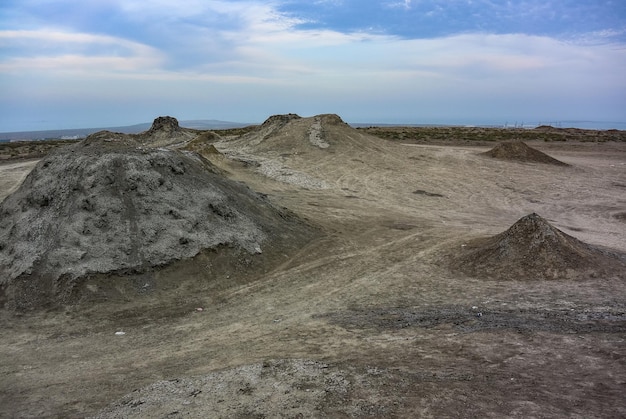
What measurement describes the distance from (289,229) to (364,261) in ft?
9.43

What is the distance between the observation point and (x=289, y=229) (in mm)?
14438

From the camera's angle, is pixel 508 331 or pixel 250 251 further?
pixel 250 251

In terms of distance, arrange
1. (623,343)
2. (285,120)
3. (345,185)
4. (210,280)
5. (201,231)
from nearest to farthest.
Result: 1. (623,343)
2. (210,280)
3. (201,231)
4. (345,185)
5. (285,120)

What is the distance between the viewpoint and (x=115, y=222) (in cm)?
1150

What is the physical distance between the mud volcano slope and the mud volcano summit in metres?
0.02

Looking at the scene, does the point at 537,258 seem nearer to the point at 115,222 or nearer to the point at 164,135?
Answer: the point at 115,222

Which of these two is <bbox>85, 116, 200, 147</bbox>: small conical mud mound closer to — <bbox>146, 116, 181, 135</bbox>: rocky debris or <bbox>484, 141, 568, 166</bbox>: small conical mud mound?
<bbox>146, 116, 181, 135</bbox>: rocky debris

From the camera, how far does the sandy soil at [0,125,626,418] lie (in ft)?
18.4

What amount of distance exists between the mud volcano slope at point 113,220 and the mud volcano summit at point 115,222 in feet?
0.08

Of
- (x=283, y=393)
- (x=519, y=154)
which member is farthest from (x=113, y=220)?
(x=519, y=154)

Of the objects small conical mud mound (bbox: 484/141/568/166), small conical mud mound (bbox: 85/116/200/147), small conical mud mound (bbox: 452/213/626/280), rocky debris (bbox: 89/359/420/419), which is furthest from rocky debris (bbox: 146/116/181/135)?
rocky debris (bbox: 89/359/420/419)

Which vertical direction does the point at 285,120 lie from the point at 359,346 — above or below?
above

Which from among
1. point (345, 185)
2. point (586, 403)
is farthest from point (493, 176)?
point (586, 403)

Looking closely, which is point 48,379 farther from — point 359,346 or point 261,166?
point 261,166
